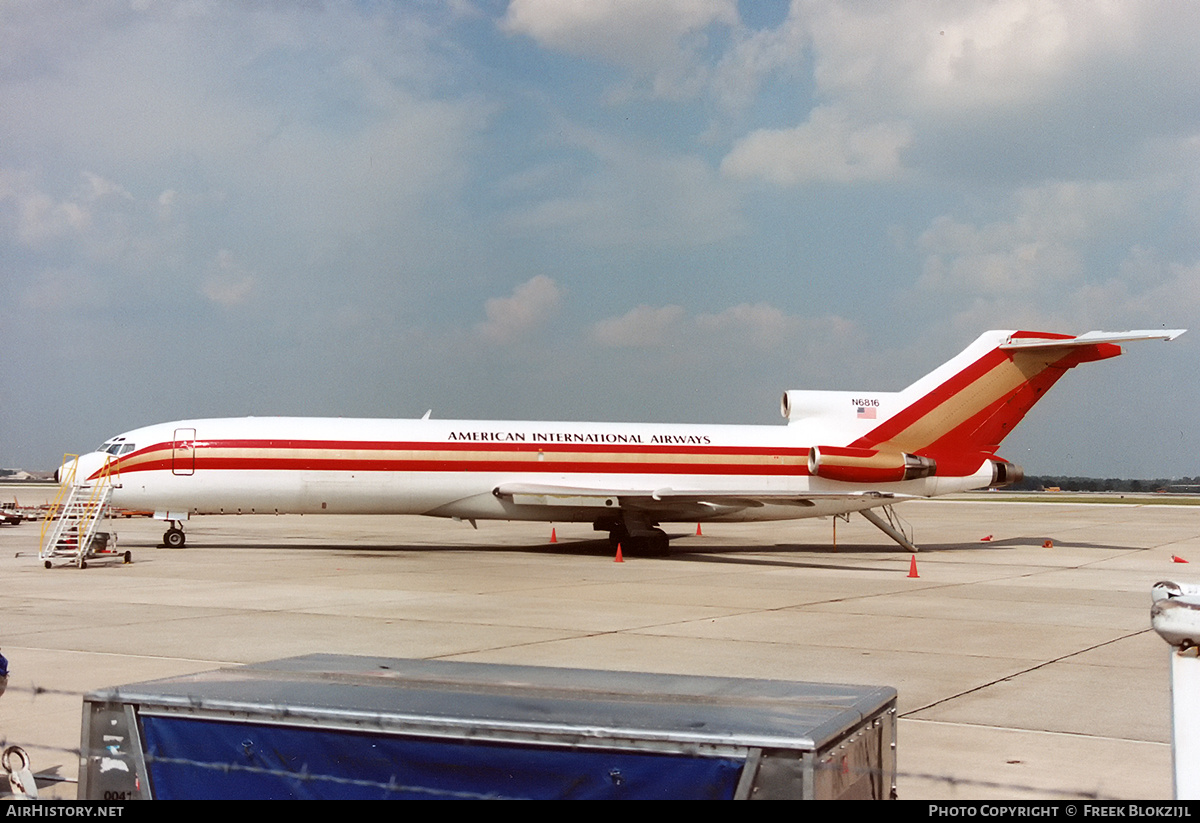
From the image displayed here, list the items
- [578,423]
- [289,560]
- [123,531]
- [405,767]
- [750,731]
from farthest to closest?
[123,531] → [578,423] → [289,560] → [405,767] → [750,731]

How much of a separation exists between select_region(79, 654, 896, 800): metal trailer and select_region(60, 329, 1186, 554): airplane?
20.4 m

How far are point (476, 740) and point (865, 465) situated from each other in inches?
966

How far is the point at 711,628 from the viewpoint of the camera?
45.2ft

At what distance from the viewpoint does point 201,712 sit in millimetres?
4426

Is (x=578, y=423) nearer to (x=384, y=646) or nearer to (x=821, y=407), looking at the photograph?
(x=821, y=407)

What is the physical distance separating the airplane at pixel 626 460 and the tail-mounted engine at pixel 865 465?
4 centimetres

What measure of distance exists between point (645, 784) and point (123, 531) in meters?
35.4

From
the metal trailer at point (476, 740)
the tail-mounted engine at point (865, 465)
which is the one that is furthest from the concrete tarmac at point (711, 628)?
the tail-mounted engine at point (865, 465)

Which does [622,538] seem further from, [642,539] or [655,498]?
[655,498]

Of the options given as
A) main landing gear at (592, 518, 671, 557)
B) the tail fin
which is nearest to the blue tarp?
main landing gear at (592, 518, 671, 557)

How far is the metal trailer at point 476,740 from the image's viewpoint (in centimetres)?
388

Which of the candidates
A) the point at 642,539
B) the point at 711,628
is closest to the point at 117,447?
the point at 642,539

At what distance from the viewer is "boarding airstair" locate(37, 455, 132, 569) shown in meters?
22.2

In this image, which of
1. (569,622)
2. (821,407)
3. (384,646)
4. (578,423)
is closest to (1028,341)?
(821,407)
